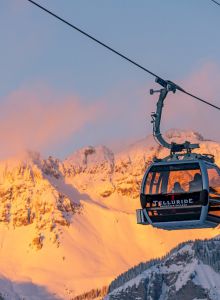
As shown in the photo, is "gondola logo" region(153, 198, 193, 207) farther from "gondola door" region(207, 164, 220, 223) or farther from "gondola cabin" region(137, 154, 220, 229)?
"gondola door" region(207, 164, 220, 223)

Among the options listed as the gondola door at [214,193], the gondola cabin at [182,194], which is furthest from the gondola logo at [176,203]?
the gondola door at [214,193]

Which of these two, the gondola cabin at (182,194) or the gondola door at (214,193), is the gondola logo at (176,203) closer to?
the gondola cabin at (182,194)

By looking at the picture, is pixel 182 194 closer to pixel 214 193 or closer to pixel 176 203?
pixel 176 203

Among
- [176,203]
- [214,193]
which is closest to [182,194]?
[176,203]

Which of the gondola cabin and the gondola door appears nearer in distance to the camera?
the gondola cabin

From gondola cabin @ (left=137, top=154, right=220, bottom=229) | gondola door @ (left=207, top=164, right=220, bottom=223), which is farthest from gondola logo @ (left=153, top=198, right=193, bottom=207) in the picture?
gondola door @ (left=207, top=164, right=220, bottom=223)

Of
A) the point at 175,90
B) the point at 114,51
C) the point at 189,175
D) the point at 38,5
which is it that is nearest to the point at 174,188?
the point at 189,175

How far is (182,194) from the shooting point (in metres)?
40.1

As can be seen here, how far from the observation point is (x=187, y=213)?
131 feet

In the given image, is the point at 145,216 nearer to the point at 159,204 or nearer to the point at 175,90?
the point at 159,204

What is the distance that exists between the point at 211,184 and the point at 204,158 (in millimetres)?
1182

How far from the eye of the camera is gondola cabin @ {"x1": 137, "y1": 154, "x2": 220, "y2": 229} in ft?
130

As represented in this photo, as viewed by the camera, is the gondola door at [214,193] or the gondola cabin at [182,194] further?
the gondola door at [214,193]

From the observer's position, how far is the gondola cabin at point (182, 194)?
1565 inches
